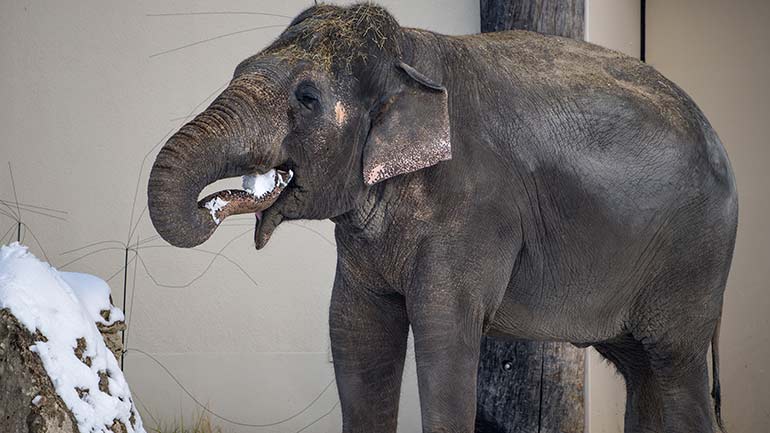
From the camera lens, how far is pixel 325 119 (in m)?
3.54

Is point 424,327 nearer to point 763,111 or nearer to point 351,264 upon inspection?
point 351,264

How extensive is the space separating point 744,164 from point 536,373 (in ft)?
5.84

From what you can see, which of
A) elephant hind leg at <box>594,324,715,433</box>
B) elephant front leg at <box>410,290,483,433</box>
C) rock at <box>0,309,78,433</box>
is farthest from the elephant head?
elephant hind leg at <box>594,324,715,433</box>

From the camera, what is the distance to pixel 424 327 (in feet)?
11.9

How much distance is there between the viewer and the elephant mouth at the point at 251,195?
341cm

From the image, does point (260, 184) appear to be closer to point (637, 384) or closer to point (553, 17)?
point (637, 384)

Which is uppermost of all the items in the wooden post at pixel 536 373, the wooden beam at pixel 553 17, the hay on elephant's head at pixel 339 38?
the hay on elephant's head at pixel 339 38

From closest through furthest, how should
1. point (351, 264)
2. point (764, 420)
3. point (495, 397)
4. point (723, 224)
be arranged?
point (351, 264) → point (723, 224) → point (495, 397) → point (764, 420)

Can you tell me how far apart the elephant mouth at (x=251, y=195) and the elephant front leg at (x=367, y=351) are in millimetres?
605

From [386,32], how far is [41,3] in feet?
11.1

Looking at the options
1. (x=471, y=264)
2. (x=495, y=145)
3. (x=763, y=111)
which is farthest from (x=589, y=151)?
(x=763, y=111)

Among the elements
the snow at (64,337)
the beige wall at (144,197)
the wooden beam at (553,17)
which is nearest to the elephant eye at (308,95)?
the snow at (64,337)

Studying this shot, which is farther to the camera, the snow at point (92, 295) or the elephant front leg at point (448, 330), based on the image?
the snow at point (92, 295)

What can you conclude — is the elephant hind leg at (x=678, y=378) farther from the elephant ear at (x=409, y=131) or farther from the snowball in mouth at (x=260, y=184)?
the snowball in mouth at (x=260, y=184)
